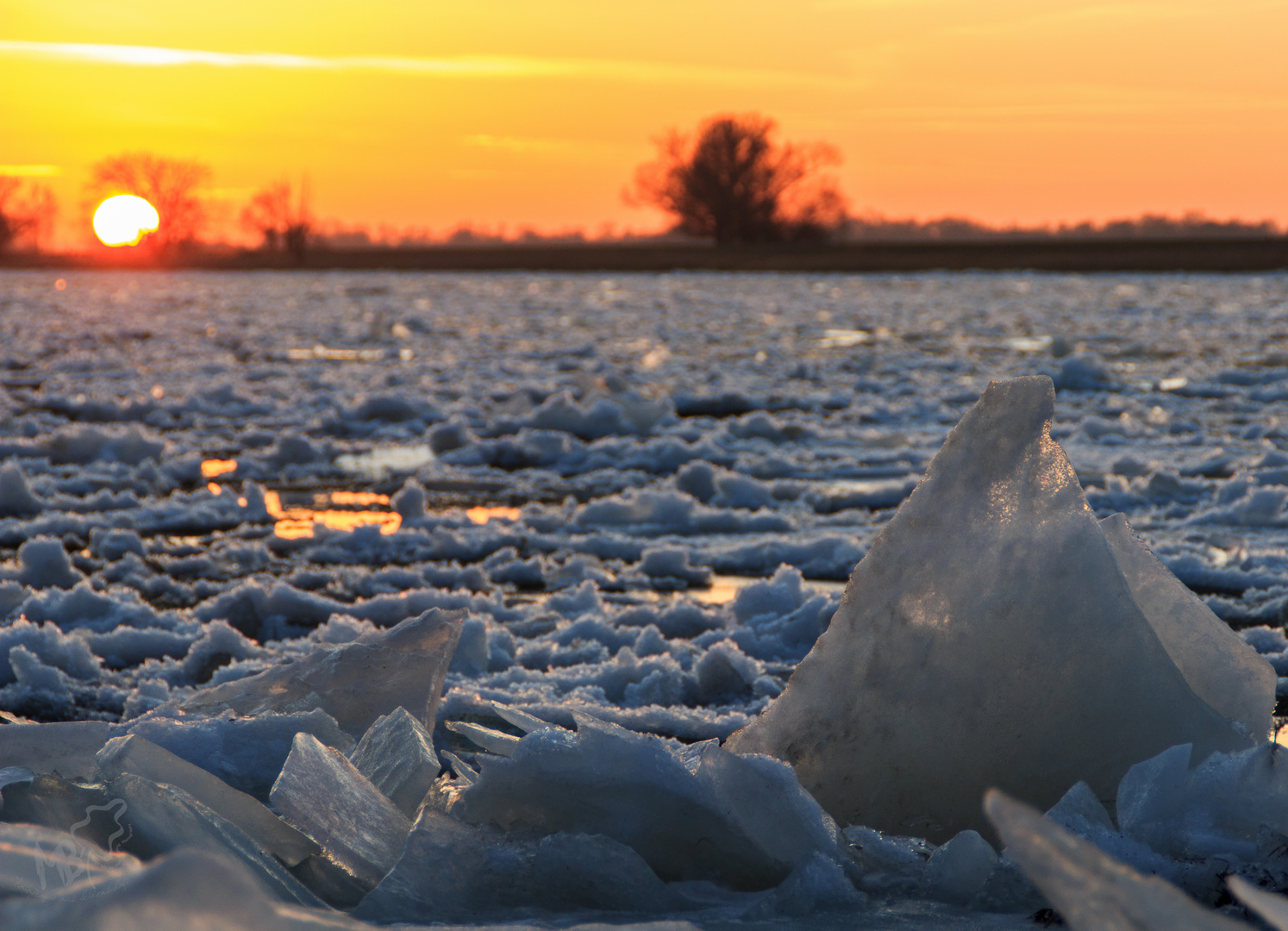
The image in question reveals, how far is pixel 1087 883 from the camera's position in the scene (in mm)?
885

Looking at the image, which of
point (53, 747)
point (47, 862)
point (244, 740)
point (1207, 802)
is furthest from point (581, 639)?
point (47, 862)

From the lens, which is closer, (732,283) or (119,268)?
(732,283)

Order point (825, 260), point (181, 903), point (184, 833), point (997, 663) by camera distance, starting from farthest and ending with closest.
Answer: point (825, 260)
point (997, 663)
point (184, 833)
point (181, 903)

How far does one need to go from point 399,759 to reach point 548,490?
3.31 m

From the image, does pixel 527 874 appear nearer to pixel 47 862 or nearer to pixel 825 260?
pixel 47 862

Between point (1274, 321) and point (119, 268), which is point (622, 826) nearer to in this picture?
point (1274, 321)

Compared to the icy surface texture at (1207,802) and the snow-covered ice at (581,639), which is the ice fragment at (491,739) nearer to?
the snow-covered ice at (581,639)

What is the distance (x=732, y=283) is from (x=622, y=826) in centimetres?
2239

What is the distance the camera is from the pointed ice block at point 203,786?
156 centimetres

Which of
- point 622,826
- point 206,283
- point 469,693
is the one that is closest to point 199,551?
point 469,693

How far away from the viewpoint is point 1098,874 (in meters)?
0.89

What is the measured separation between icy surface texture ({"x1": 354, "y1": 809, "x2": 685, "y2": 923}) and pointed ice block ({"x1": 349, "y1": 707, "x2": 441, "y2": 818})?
20cm

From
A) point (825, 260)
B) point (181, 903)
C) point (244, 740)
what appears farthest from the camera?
point (825, 260)

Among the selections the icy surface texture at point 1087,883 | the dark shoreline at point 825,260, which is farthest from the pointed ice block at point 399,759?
the dark shoreline at point 825,260
